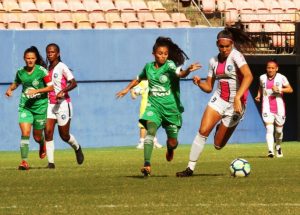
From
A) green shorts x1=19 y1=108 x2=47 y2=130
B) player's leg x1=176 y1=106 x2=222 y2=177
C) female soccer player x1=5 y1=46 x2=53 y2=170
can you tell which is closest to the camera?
player's leg x1=176 y1=106 x2=222 y2=177

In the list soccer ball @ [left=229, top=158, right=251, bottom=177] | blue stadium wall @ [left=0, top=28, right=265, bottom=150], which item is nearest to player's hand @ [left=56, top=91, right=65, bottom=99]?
soccer ball @ [left=229, top=158, right=251, bottom=177]

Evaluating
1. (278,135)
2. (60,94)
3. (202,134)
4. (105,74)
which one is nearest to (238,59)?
(202,134)

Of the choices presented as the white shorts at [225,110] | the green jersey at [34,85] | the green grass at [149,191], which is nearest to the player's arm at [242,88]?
the white shorts at [225,110]

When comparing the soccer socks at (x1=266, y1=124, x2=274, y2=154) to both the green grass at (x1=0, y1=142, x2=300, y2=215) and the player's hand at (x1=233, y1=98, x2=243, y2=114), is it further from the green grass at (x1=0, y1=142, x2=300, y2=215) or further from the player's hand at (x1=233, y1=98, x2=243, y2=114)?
the player's hand at (x1=233, y1=98, x2=243, y2=114)

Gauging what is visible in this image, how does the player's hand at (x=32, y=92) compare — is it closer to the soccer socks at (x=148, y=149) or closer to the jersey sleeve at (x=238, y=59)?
the soccer socks at (x=148, y=149)

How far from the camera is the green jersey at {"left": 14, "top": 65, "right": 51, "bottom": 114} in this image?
60.1 ft

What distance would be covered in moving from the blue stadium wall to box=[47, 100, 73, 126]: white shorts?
13.0 m

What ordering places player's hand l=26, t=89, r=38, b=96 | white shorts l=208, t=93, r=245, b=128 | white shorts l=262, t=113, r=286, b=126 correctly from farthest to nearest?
white shorts l=262, t=113, r=286, b=126
player's hand l=26, t=89, r=38, b=96
white shorts l=208, t=93, r=245, b=128

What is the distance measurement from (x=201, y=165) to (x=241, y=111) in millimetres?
3953

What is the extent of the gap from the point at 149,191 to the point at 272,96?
1113 centimetres

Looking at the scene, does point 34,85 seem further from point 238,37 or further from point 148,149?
point 238,37

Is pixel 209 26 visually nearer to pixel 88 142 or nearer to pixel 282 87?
pixel 88 142

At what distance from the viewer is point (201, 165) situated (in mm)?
18703

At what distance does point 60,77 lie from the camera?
18969mm
